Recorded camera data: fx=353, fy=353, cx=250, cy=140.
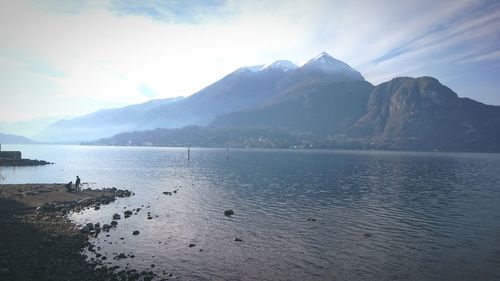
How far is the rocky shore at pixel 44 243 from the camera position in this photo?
105ft

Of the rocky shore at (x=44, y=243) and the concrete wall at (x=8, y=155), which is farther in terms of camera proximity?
the concrete wall at (x=8, y=155)

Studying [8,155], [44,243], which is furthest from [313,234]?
[8,155]

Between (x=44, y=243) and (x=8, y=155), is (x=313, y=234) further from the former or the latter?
(x=8, y=155)

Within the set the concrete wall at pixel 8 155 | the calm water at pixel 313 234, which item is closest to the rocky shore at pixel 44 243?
the calm water at pixel 313 234

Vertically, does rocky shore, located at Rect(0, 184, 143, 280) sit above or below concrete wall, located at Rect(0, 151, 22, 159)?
below

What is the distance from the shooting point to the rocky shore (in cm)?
3209

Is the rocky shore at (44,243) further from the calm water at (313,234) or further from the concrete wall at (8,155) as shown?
the concrete wall at (8,155)

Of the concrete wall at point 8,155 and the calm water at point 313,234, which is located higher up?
the concrete wall at point 8,155

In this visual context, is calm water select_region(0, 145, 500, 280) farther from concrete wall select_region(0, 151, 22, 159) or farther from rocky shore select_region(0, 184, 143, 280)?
concrete wall select_region(0, 151, 22, 159)

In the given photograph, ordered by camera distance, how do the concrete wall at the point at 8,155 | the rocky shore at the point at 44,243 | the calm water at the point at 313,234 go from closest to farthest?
the rocky shore at the point at 44,243
the calm water at the point at 313,234
the concrete wall at the point at 8,155

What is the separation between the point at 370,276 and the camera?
3500cm

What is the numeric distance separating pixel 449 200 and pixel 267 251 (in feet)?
180

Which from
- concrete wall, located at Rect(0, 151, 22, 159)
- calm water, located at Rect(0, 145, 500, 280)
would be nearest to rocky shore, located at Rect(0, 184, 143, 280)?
calm water, located at Rect(0, 145, 500, 280)

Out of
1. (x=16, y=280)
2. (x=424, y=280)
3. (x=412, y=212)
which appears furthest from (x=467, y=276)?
(x=16, y=280)
